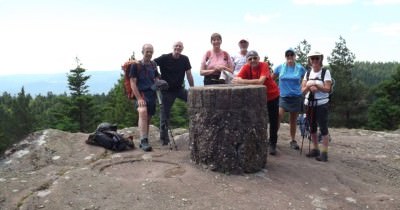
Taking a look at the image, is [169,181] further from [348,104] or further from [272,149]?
[348,104]

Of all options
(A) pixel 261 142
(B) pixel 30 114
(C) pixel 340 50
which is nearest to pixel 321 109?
(A) pixel 261 142

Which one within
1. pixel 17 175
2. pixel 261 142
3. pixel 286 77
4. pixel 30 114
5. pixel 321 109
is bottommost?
pixel 30 114

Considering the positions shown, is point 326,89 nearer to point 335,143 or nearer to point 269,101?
point 269,101

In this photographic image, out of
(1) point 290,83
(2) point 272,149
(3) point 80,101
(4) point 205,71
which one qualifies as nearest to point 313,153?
(2) point 272,149

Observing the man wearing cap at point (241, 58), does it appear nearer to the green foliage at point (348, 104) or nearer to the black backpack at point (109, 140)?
the black backpack at point (109, 140)

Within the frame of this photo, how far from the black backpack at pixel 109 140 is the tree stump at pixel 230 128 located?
6.00 ft

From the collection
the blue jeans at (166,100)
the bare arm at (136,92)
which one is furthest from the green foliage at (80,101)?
the bare arm at (136,92)

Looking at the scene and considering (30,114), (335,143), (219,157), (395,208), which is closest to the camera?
(395,208)

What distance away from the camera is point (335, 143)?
990cm

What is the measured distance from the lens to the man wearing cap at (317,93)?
285 inches

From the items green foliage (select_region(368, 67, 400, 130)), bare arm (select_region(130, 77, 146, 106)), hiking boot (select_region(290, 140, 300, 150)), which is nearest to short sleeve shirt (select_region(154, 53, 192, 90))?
bare arm (select_region(130, 77, 146, 106))

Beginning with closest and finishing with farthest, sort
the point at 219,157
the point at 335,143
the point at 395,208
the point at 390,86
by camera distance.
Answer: the point at 395,208, the point at 219,157, the point at 335,143, the point at 390,86

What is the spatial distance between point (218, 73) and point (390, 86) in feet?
109

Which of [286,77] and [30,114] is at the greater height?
[286,77]
